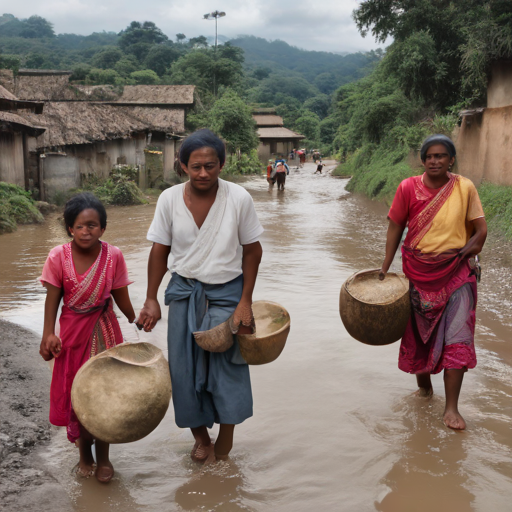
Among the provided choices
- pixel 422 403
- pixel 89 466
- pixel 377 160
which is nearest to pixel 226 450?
pixel 89 466

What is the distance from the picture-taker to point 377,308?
3.87 m

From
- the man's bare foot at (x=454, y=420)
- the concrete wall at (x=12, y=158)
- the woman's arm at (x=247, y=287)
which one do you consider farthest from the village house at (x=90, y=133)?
the man's bare foot at (x=454, y=420)

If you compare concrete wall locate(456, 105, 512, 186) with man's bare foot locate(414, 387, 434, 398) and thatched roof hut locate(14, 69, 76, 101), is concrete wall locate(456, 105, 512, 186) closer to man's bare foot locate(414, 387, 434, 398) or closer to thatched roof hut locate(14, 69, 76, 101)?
man's bare foot locate(414, 387, 434, 398)

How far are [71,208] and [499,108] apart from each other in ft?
33.0

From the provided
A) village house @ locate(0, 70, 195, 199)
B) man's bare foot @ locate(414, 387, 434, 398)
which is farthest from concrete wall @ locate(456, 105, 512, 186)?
village house @ locate(0, 70, 195, 199)

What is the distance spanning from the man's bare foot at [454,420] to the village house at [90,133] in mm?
11763

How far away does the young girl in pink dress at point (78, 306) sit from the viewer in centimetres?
318

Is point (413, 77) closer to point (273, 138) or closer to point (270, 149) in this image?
point (273, 138)

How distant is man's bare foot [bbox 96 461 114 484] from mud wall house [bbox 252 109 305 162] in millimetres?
45810

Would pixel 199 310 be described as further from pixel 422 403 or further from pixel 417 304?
pixel 422 403

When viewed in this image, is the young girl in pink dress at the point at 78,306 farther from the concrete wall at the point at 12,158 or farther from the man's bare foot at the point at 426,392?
the concrete wall at the point at 12,158

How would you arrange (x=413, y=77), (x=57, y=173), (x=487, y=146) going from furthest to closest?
(x=57, y=173) → (x=413, y=77) → (x=487, y=146)

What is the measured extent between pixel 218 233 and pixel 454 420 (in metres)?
1.85

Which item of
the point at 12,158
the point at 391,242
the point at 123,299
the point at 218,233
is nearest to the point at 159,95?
the point at 12,158
